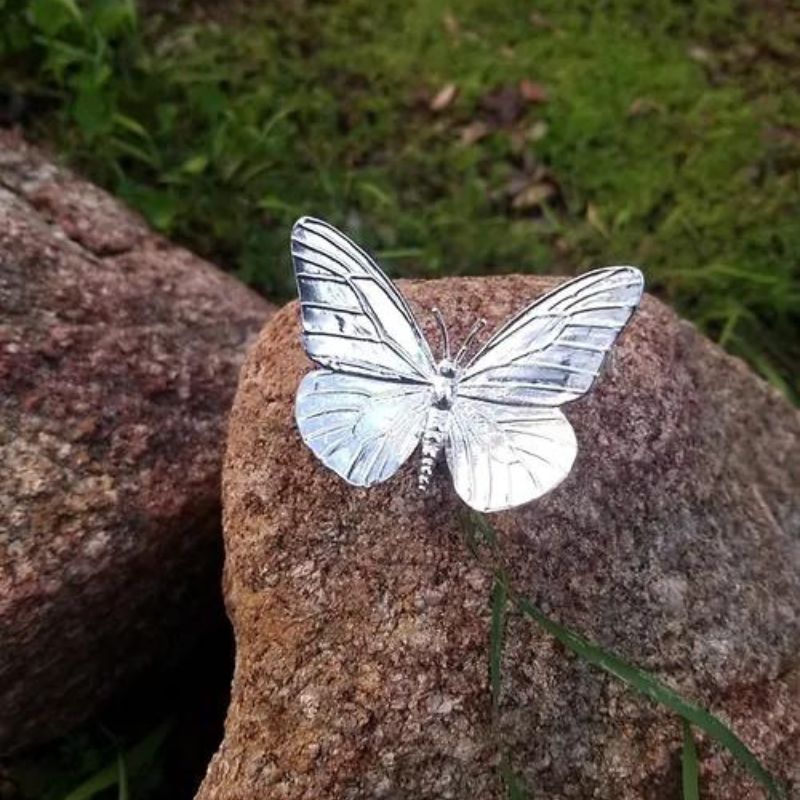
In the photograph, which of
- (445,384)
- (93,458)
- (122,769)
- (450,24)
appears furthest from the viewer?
(450,24)

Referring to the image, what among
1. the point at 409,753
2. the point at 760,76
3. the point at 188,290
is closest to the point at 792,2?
the point at 760,76

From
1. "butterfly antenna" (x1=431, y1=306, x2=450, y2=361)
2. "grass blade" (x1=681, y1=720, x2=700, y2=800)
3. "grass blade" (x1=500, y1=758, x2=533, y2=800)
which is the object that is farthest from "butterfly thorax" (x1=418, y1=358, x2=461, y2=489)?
"grass blade" (x1=681, y1=720, x2=700, y2=800)

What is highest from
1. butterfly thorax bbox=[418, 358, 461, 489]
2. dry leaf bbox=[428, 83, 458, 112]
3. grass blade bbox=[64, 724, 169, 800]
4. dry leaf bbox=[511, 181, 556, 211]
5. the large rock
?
butterfly thorax bbox=[418, 358, 461, 489]

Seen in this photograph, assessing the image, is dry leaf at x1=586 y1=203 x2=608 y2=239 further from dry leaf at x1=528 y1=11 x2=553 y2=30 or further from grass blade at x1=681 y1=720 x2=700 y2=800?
grass blade at x1=681 y1=720 x2=700 y2=800

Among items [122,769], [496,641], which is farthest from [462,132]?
[496,641]

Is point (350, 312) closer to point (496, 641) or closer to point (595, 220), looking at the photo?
point (496, 641)

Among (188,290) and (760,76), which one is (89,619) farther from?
(760,76)

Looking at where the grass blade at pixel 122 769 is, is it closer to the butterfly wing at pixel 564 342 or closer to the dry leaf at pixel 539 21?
the butterfly wing at pixel 564 342
